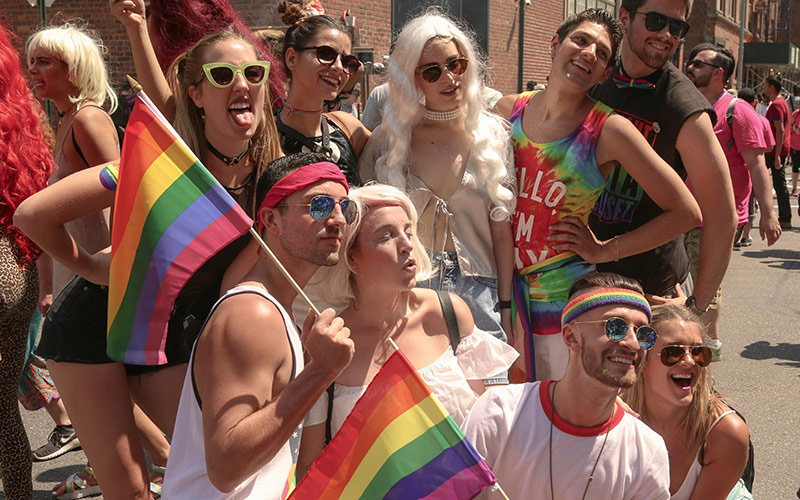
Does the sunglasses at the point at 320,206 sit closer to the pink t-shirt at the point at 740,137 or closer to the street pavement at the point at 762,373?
the street pavement at the point at 762,373

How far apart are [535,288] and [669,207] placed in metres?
0.63

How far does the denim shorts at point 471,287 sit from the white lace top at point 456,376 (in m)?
0.23

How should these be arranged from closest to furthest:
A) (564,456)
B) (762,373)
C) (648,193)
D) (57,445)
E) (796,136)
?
(564,456), (648,193), (57,445), (762,373), (796,136)

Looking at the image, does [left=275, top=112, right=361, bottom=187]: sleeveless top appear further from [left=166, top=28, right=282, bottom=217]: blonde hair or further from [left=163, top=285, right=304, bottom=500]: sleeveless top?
[left=163, top=285, right=304, bottom=500]: sleeveless top

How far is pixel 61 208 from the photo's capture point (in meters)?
2.60

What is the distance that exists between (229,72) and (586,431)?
1730 millimetres

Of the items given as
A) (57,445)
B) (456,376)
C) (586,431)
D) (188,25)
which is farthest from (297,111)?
(57,445)

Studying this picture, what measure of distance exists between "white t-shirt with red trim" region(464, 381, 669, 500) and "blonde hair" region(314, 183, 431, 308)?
0.63 metres

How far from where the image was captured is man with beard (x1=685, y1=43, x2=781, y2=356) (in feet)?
20.2

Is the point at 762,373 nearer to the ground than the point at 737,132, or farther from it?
nearer to the ground

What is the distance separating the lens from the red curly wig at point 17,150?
3037mm

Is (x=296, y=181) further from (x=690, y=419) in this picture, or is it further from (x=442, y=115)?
(x=690, y=419)

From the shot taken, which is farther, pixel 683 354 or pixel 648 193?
pixel 648 193

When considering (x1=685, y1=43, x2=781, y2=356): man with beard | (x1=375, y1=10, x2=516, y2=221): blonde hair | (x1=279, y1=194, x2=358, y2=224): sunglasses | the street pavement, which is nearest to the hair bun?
(x1=375, y1=10, x2=516, y2=221): blonde hair
